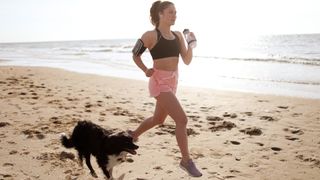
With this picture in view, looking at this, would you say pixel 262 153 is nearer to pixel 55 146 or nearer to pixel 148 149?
pixel 148 149

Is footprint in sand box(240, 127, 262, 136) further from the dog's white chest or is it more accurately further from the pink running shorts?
the dog's white chest

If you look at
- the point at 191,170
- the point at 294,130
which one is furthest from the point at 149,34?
the point at 294,130

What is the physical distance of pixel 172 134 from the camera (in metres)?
6.20

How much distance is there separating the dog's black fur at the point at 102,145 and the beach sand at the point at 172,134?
36 centimetres

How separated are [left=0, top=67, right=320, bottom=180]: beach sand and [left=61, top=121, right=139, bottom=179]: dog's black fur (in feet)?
1.18

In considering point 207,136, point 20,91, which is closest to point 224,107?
point 207,136

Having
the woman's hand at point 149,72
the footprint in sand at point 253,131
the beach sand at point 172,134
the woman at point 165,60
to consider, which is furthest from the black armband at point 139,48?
the footprint in sand at point 253,131

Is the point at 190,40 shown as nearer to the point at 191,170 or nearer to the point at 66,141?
the point at 191,170

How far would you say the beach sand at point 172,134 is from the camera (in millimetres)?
4598

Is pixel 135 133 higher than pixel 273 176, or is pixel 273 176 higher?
pixel 135 133

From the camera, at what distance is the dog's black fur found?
12.7 feet

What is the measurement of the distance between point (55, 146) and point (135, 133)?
1.44 meters

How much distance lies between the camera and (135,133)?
454 centimetres

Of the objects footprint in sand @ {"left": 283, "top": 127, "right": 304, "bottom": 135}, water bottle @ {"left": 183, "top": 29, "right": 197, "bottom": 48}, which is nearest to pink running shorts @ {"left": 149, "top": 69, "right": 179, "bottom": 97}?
water bottle @ {"left": 183, "top": 29, "right": 197, "bottom": 48}
